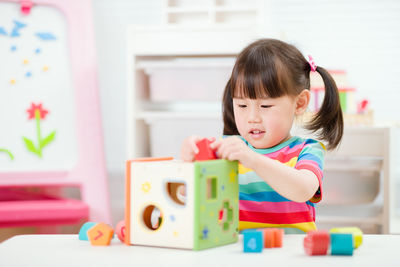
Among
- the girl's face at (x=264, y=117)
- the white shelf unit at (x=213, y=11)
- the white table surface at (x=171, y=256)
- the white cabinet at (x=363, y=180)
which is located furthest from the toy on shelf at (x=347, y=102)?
the white table surface at (x=171, y=256)

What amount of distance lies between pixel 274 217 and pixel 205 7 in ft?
3.95

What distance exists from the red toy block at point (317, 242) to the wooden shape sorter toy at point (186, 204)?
120 mm

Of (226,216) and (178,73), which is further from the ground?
(178,73)

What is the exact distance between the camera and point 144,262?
1.88 ft

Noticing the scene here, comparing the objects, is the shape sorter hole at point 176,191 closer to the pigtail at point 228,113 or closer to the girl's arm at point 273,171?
the girl's arm at point 273,171

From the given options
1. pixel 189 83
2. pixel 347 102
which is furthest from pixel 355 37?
pixel 189 83

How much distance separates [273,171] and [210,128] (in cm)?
115

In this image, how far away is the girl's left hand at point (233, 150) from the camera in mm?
697

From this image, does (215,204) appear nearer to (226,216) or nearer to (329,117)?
(226,216)

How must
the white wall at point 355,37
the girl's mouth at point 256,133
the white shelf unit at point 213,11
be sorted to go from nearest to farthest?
the girl's mouth at point 256,133, the white shelf unit at point 213,11, the white wall at point 355,37

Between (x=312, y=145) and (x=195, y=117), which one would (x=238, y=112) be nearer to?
(x=312, y=145)

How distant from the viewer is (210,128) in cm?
188

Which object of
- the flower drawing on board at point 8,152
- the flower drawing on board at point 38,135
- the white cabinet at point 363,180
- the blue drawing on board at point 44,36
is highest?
the blue drawing on board at point 44,36

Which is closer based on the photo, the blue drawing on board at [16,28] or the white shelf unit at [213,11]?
the blue drawing on board at [16,28]
